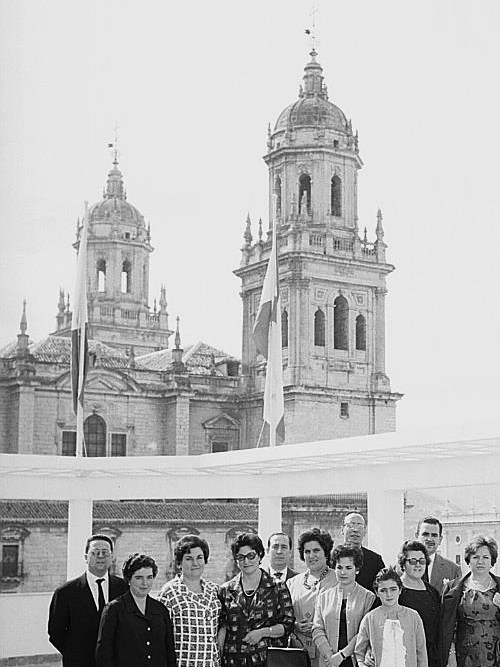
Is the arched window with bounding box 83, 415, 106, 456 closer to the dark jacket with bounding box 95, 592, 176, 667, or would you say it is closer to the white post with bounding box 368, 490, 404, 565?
the white post with bounding box 368, 490, 404, 565

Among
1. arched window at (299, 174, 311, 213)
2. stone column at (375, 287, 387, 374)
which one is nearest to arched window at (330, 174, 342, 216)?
arched window at (299, 174, 311, 213)

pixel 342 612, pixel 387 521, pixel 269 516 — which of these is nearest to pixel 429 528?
pixel 342 612

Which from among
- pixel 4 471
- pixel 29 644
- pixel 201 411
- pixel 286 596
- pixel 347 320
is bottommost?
pixel 29 644

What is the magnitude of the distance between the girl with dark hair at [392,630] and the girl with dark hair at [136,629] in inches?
34.8

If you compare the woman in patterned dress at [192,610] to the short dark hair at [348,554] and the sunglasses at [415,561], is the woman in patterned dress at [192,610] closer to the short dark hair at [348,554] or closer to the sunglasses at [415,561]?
the short dark hair at [348,554]

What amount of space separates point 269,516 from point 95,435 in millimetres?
22469

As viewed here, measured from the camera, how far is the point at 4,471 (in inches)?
339

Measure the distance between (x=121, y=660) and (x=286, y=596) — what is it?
839 mm

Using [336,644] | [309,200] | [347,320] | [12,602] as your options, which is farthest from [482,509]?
[336,644]

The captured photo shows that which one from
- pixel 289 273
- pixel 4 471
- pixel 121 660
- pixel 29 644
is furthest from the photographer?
pixel 289 273

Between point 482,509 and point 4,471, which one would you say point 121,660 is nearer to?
point 4,471

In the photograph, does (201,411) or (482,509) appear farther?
(482,509)

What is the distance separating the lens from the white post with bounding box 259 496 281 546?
32.1 feet

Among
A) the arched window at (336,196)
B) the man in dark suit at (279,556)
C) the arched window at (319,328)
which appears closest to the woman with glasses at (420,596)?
the man in dark suit at (279,556)
